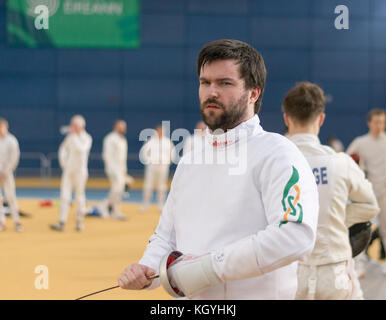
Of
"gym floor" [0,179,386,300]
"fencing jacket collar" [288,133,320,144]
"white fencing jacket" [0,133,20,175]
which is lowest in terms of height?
"gym floor" [0,179,386,300]

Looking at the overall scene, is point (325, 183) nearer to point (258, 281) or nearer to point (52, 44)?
point (258, 281)

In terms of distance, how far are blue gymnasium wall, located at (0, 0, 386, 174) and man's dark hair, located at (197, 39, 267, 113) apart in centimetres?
1834

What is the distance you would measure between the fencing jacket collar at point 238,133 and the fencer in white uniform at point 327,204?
1.18 meters

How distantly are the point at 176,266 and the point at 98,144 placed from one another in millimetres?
18848

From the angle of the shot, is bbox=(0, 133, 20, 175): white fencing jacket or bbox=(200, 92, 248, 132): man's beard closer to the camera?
bbox=(200, 92, 248, 132): man's beard

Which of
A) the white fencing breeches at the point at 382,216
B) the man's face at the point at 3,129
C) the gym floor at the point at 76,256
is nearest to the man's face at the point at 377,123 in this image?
the white fencing breeches at the point at 382,216

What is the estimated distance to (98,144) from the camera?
20.3 meters

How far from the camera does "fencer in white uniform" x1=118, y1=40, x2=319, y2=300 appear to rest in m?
1.73

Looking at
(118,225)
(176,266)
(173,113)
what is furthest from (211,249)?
(173,113)

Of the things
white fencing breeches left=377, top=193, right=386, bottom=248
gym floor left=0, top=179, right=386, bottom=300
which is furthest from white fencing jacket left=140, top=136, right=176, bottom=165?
white fencing breeches left=377, top=193, right=386, bottom=248

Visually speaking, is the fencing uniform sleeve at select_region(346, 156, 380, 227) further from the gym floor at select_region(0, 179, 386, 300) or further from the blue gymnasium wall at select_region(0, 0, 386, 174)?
the blue gymnasium wall at select_region(0, 0, 386, 174)

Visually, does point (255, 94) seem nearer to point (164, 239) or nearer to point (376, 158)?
point (164, 239)

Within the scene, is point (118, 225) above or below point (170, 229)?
below

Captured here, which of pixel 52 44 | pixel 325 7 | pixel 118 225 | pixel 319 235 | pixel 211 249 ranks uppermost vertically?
pixel 325 7
